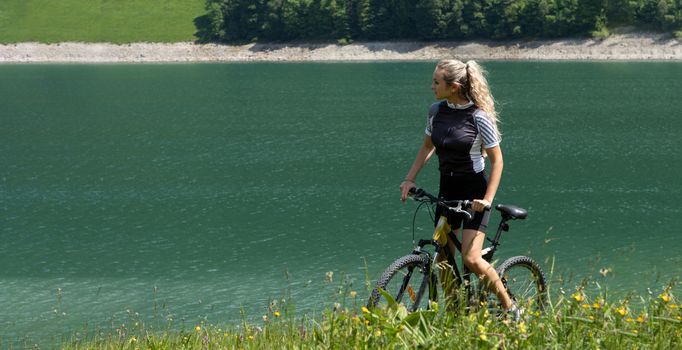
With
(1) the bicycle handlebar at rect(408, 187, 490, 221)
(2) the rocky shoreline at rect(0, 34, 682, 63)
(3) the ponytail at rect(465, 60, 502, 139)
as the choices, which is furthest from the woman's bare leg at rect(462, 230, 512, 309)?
(2) the rocky shoreline at rect(0, 34, 682, 63)

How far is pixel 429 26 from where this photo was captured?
127188 mm

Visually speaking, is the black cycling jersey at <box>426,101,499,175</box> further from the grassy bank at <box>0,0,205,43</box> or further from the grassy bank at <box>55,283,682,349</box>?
the grassy bank at <box>0,0,205,43</box>

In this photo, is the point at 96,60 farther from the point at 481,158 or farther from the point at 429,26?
the point at 481,158

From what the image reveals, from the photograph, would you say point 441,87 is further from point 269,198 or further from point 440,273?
point 269,198

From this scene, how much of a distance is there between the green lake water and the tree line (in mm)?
48433

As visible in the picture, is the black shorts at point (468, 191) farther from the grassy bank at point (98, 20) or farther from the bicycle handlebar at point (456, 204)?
the grassy bank at point (98, 20)

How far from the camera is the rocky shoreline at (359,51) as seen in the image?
109938 mm

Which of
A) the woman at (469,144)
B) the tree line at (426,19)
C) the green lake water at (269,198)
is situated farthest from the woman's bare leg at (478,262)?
the tree line at (426,19)

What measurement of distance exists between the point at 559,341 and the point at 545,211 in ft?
66.9

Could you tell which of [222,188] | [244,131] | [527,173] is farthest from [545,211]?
[244,131]

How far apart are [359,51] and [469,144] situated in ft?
401

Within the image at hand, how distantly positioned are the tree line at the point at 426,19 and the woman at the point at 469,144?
363 ft

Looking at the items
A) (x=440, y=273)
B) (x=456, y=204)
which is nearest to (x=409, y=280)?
(x=440, y=273)

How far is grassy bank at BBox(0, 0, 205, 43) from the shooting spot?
143125 mm
